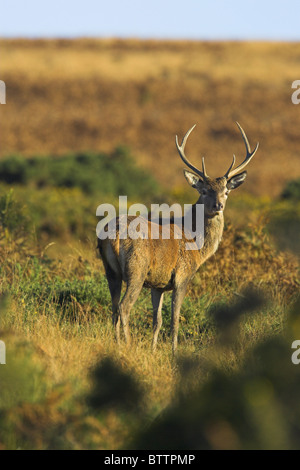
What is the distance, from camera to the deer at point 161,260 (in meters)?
8.07

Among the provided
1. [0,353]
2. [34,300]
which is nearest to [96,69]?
[34,300]

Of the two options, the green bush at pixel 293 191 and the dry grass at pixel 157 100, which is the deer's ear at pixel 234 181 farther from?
the dry grass at pixel 157 100

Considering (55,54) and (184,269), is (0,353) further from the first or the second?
(55,54)

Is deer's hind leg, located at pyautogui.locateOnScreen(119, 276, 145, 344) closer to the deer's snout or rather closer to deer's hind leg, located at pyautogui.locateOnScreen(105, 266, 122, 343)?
deer's hind leg, located at pyautogui.locateOnScreen(105, 266, 122, 343)

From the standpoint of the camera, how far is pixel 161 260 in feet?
27.6

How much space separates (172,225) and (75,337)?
6.21 ft

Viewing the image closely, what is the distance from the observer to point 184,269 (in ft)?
28.4

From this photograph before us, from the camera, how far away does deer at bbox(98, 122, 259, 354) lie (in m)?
8.07
